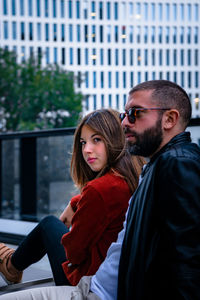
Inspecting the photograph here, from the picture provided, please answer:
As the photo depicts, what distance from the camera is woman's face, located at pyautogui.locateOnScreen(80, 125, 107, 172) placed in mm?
2182

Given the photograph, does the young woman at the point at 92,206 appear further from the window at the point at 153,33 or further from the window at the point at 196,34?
the window at the point at 196,34

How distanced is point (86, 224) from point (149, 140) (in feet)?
1.87

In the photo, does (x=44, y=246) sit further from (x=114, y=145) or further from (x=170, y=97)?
(x=170, y=97)

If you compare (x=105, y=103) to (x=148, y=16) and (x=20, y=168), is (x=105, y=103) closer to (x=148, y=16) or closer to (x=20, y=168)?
(x=148, y=16)

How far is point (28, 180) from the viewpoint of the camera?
6.99 metres

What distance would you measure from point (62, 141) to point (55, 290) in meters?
4.62

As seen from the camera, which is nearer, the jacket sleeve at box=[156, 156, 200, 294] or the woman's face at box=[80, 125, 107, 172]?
the jacket sleeve at box=[156, 156, 200, 294]

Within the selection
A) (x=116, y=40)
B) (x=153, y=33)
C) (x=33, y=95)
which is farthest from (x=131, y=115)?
(x=153, y=33)

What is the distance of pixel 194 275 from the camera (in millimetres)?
1260

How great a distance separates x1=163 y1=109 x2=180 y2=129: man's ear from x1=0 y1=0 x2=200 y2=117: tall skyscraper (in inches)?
2677

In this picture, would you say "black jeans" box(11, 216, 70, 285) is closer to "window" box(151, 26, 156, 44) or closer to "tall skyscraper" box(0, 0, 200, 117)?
"tall skyscraper" box(0, 0, 200, 117)

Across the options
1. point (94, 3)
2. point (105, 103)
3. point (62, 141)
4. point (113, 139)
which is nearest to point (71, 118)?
point (105, 103)

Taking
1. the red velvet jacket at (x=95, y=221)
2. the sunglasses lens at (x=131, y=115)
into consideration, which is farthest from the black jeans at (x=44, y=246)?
the sunglasses lens at (x=131, y=115)

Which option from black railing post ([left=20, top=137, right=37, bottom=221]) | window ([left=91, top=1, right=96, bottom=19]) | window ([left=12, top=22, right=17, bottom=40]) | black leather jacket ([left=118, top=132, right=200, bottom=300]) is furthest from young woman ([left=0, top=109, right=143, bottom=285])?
window ([left=91, top=1, right=96, bottom=19])
